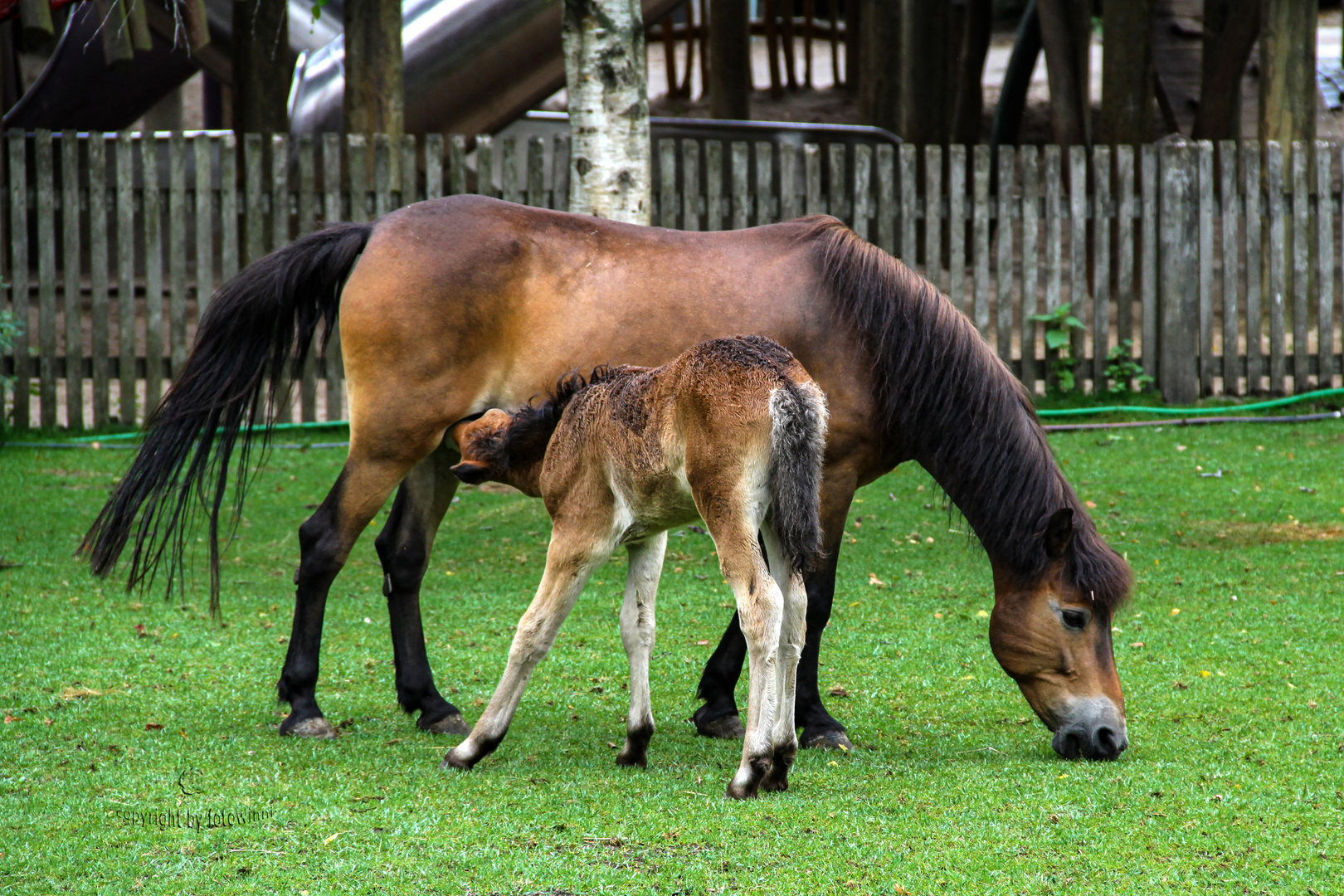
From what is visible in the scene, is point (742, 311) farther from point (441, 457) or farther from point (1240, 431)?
point (1240, 431)

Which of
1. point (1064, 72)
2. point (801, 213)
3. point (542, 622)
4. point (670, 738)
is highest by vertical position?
point (1064, 72)

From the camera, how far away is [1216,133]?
587 inches

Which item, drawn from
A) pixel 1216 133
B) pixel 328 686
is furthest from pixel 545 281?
pixel 1216 133

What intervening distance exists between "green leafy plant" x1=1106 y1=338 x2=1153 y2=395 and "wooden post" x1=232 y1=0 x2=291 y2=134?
8.22 metres

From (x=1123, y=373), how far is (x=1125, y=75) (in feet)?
14.6

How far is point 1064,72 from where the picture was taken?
1494cm

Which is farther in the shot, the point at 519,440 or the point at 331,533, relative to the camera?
the point at 331,533

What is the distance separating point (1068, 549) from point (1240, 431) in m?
6.53

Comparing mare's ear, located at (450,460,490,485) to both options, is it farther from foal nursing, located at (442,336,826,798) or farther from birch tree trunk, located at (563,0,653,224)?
birch tree trunk, located at (563,0,653,224)

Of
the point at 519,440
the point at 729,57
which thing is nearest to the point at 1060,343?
the point at 519,440

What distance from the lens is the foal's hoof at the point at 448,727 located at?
5.10 meters

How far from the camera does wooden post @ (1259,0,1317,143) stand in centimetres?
1218

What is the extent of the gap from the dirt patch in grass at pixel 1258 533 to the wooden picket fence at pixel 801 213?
3200 mm

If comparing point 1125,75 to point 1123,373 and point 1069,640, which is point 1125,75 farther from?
point 1069,640
